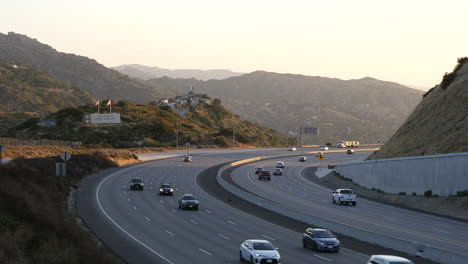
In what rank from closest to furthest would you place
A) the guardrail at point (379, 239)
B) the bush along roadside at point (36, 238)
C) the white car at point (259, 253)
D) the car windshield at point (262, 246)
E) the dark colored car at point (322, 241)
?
the bush along roadside at point (36, 238), the white car at point (259, 253), the car windshield at point (262, 246), the guardrail at point (379, 239), the dark colored car at point (322, 241)

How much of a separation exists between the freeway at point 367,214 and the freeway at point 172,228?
657cm

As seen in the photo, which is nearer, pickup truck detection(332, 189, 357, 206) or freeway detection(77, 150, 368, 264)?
freeway detection(77, 150, 368, 264)

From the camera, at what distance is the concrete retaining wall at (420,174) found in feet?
174

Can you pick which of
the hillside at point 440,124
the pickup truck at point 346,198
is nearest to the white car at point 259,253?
the pickup truck at point 346,198

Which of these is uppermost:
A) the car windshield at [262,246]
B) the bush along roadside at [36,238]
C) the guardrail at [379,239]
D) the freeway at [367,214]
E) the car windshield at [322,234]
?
the bush along roadside at [36,238]

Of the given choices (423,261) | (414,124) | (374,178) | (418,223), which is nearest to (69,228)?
(423,261)

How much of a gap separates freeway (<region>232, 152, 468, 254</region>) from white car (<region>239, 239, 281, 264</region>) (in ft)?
37.4

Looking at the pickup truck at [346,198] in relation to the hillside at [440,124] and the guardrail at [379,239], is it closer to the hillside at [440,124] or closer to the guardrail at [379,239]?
the guardrail at [379,239]

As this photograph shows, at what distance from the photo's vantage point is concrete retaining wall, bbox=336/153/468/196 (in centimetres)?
5306

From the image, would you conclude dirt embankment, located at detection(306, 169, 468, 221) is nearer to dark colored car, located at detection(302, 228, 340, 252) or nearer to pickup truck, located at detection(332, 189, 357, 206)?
pickup truck, located at detection(332, 189, 357, 206)

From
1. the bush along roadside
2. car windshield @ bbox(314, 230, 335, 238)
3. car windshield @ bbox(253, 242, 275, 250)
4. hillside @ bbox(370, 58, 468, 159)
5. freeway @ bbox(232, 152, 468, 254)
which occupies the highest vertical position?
hillside @ bbox(370, 58, 468, 159)

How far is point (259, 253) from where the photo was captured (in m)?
27.6

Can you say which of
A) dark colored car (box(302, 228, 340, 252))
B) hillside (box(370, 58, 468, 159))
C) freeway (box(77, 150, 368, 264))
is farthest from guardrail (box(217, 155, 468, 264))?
hillside (box(370, 58, 468, 159))

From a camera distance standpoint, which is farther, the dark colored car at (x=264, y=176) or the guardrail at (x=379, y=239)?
the dark colored car at (x=264, y=176)
